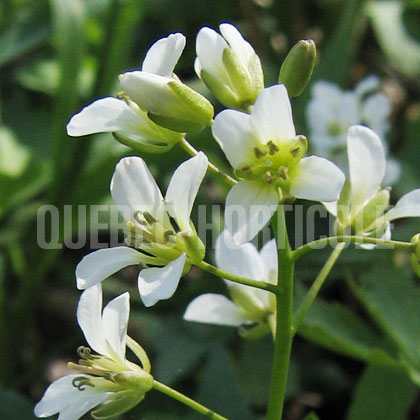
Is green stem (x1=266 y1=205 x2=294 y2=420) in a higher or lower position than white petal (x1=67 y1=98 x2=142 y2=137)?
lower

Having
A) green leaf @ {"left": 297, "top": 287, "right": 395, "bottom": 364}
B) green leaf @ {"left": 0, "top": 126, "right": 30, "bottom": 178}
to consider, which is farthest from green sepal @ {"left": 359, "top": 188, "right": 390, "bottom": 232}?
green leaf @ {"left": 0, "top": 126, "right": 30, "bottom": 178}

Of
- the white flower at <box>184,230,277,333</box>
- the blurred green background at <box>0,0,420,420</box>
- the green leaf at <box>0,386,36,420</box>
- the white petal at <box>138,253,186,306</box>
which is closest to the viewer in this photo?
the white petal at <box>138,253,186,306</box>

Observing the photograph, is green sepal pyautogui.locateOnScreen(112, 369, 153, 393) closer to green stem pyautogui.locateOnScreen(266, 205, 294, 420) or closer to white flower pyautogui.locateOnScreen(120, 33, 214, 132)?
green stem pyautogui.locateOnScreen(266, 205, 294, 420)

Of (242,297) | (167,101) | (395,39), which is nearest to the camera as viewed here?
(167,101)

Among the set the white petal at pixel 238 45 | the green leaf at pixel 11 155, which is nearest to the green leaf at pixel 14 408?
the white petal at pixel 238 45

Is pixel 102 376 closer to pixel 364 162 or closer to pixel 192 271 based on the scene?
pixel 364 162

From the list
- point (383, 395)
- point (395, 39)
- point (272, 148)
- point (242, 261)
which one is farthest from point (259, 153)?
point (395, 39)

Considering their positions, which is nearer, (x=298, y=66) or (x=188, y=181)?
(x=188, y=181)
